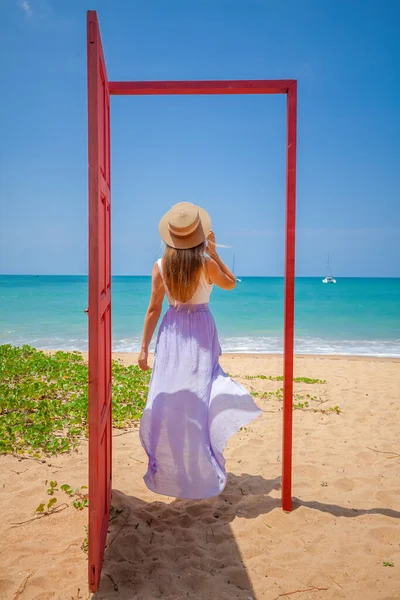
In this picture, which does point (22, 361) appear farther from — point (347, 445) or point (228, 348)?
point (228, 348)

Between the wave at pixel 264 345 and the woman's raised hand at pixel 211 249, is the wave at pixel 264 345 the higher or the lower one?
the lower one

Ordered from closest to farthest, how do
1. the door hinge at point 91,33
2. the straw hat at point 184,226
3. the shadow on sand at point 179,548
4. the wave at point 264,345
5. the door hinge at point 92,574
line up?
the door hinge at point 91,33 → the door hinge at point 92,574 → the shadow on sand at point 179,548 → the straw hat at point 184,226 → the wave at point 264,345

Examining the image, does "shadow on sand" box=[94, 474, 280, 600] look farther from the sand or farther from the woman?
the woman

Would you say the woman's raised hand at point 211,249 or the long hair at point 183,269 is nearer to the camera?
the long hair at point 183,269

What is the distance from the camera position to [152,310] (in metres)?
3.12

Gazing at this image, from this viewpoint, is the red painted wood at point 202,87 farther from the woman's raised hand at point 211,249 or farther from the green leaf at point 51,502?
the green leaf at point 51,502

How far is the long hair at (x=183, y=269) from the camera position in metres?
2.99

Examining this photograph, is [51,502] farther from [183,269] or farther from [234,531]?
[183,269]

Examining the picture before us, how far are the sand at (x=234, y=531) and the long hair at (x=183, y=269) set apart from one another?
1.69 metres

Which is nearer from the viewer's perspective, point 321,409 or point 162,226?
point 162,226

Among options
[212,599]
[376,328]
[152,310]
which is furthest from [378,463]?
[376,328]

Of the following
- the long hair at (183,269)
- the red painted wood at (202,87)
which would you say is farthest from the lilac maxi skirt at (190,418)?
the red painted wood at (202,87)

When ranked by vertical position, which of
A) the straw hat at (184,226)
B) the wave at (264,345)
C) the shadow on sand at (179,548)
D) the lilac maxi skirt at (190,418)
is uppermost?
the straw hat at (184,226)

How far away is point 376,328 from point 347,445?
1706 centimetres
